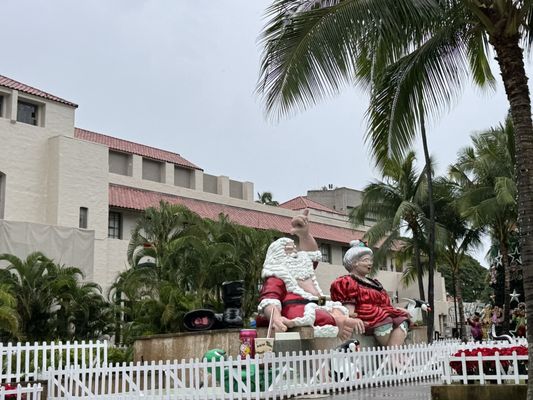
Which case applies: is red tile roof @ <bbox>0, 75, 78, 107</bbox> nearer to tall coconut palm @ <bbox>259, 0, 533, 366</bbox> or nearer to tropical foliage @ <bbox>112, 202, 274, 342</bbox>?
tropical foliage @ <bbox>112, 202, 274, 342</bbox>

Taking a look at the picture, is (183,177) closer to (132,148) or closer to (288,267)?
(132,148)

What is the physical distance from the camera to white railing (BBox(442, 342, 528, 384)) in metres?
10.4

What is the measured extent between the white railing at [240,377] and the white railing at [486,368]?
3.58 ft

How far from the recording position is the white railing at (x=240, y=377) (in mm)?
10539

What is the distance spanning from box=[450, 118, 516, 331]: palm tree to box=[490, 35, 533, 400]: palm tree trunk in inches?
573

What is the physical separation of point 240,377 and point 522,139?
5.45 metres

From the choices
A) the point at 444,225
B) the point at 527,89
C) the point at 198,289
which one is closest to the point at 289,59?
the point at 527,89

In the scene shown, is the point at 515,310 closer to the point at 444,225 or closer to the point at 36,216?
the point at 444,225

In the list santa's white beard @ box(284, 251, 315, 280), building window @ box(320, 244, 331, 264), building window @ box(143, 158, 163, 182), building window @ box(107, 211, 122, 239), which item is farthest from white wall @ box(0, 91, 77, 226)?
building window @ box(320, 244, 331, 264)

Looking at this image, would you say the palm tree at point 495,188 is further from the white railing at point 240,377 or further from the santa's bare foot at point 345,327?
the white railing at point 240,377

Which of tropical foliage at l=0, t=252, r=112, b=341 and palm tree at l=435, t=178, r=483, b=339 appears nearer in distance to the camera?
tropical foliage at l=0, t=252, r=112, b=341

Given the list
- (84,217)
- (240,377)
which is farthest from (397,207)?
(240,377)

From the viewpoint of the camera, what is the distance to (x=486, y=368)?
1061 centimetres

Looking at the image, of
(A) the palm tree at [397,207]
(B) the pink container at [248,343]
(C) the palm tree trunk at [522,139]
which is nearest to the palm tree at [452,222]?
(A) the palm tree at [397,207]
